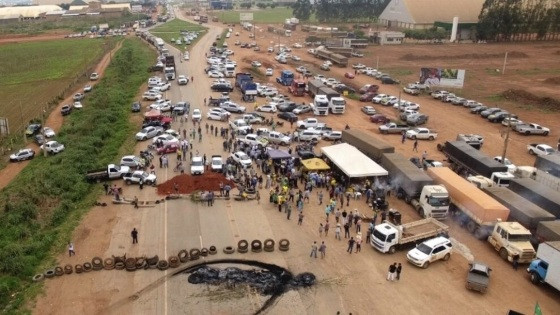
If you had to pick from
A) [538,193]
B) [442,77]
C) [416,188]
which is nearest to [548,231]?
[538,193]

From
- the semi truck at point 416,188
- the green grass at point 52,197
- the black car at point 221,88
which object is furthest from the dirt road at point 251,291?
the black car at point 221,88

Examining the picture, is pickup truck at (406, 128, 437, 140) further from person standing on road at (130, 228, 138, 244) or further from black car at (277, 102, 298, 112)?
person standing on road at (130, 228, 138, 244)

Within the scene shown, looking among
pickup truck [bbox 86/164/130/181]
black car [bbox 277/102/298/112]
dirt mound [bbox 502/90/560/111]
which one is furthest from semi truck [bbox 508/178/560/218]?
dirt mound [bbox 502/90/560/111]

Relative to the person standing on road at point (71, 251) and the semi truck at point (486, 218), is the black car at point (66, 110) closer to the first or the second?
the person standing on road at point (71, 251)

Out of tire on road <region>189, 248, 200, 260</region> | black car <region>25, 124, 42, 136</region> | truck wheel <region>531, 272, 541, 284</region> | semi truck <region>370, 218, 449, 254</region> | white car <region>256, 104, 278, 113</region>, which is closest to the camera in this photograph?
truck wheel <region>531, 272, 541, 284</region>

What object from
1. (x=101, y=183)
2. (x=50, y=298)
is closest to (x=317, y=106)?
(x=101, y=183)

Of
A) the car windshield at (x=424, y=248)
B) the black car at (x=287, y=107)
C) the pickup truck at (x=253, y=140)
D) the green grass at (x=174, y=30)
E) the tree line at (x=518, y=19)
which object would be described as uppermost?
the tree line at (x=518, y=19)

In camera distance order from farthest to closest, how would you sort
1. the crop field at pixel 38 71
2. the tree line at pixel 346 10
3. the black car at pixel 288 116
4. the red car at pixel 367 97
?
the tree line at pixel 346 10 → the red car at pixel 367 97 → the crop field at pixel 38 71 → the black car at pixel 288 116

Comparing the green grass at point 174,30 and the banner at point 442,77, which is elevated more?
the green grass at point 174,30
